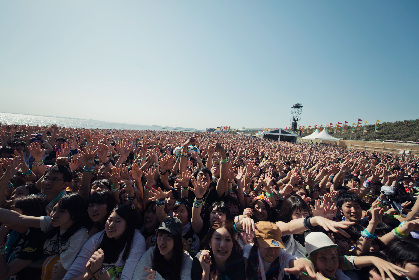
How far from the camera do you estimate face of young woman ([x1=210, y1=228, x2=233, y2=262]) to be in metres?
1.98

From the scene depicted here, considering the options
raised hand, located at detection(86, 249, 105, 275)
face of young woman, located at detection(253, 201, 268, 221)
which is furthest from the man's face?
face of young woman, located at detection(253, 201, 268, 221)

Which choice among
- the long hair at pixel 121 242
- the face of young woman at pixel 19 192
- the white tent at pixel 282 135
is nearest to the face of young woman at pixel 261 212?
the long hair at pixel 121 242

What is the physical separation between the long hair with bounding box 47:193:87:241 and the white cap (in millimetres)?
2941

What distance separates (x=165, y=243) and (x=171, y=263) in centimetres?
29

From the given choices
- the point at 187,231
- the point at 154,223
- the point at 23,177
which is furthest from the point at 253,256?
the point at 23,177

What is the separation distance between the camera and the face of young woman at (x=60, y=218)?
212 centimetres

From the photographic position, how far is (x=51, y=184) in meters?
2.87

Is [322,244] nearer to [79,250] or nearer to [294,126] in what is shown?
[79,250]

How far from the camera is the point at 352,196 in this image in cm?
317

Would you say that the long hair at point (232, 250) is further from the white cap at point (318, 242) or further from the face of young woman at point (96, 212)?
the face of young woman at point (96, 212)

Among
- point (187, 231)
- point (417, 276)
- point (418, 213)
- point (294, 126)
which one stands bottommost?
point (187, 231)

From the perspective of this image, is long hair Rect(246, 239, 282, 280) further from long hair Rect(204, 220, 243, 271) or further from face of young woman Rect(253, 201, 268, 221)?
face of young woman Rect(253, 201, 268, 221)

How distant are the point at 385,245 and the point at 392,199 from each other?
9.42 ft

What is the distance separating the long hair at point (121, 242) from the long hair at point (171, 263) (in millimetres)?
401
